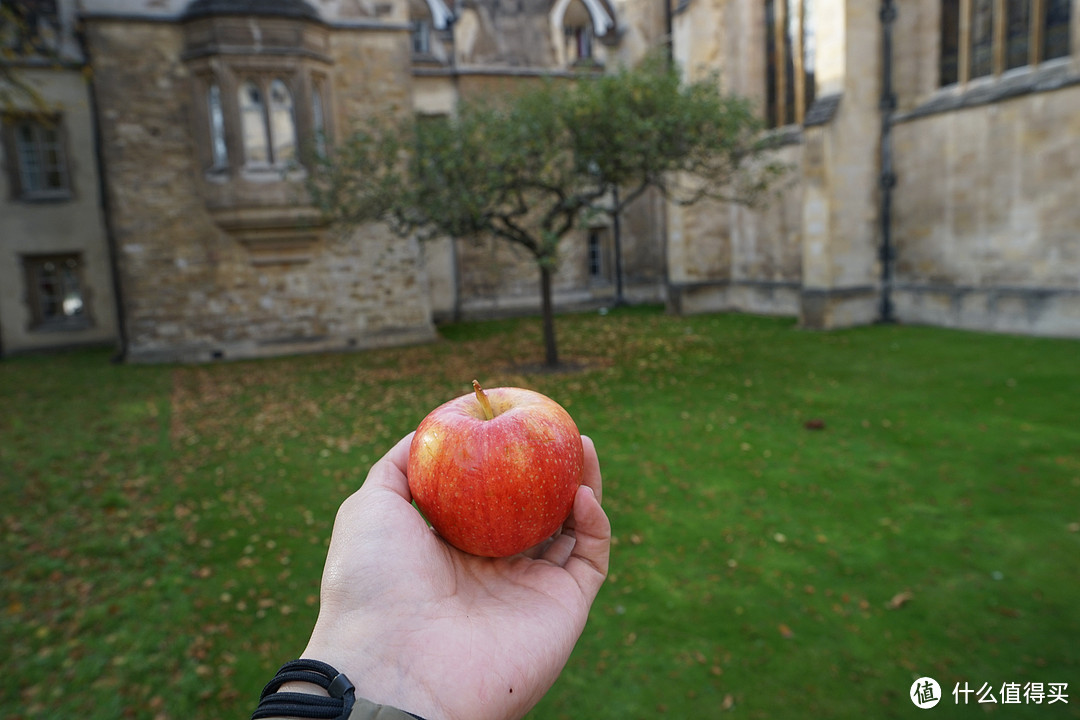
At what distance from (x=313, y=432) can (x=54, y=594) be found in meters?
4.37

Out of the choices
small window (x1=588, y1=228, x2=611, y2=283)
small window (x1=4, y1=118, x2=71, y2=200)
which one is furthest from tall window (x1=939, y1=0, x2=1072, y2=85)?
small window (x1=4, y1=118, x2=71, y2=200)

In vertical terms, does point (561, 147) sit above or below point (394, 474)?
above

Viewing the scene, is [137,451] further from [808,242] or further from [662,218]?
[662,218]

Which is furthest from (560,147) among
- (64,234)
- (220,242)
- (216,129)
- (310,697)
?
(64,234)

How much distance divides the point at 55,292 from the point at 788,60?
72.4ft

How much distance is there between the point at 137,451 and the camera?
28.6ft

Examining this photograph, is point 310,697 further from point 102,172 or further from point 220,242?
point 102,172

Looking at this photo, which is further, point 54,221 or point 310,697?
point 54,221

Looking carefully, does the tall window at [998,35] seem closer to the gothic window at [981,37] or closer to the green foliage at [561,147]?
the gothic window at [981,37]

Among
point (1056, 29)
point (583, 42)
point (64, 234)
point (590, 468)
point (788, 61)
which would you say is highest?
point (583, 42)

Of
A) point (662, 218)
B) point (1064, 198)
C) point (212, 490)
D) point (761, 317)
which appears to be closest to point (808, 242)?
point (761, 317)

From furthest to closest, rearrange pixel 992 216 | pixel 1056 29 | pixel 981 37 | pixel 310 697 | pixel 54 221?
pixel 54 221
pixel 981 37
pixel 992 216
pixel 1056 29
pixel 310 697

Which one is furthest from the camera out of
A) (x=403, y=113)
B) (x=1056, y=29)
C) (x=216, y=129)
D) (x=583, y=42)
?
(x=583, y=42)

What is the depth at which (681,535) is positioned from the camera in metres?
5.46
